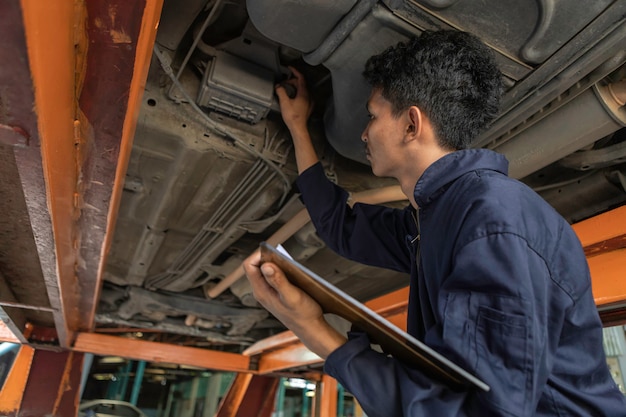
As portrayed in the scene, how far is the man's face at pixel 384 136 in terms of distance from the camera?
3.45 feet

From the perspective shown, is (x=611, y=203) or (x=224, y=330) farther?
(x=224, y=330)

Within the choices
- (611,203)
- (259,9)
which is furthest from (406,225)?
(611,203)

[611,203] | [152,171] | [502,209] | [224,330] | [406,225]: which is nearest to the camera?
[502,209]

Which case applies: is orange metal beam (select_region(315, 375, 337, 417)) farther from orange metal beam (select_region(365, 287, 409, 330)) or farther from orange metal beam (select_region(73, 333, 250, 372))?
orange metal beam (select_region(365, 287, 409, 330))

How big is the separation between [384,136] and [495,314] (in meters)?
0.58

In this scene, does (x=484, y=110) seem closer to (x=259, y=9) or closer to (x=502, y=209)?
(x=502, y=209)

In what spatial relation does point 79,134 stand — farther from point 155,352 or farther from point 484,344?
point 155,352

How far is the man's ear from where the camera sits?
1001 mm

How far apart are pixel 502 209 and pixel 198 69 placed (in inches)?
42.1

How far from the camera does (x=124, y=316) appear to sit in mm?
3070

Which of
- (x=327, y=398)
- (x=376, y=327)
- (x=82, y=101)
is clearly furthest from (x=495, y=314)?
(x=327, y=398)

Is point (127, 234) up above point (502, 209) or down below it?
above

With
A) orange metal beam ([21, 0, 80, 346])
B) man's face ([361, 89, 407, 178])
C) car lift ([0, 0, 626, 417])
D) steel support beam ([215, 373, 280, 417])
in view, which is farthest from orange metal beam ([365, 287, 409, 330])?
steel support beam ([215, 373, 280, 417])

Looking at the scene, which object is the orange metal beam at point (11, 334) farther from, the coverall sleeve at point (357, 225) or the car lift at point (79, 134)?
the coverall sleeve at point (357, 225)
